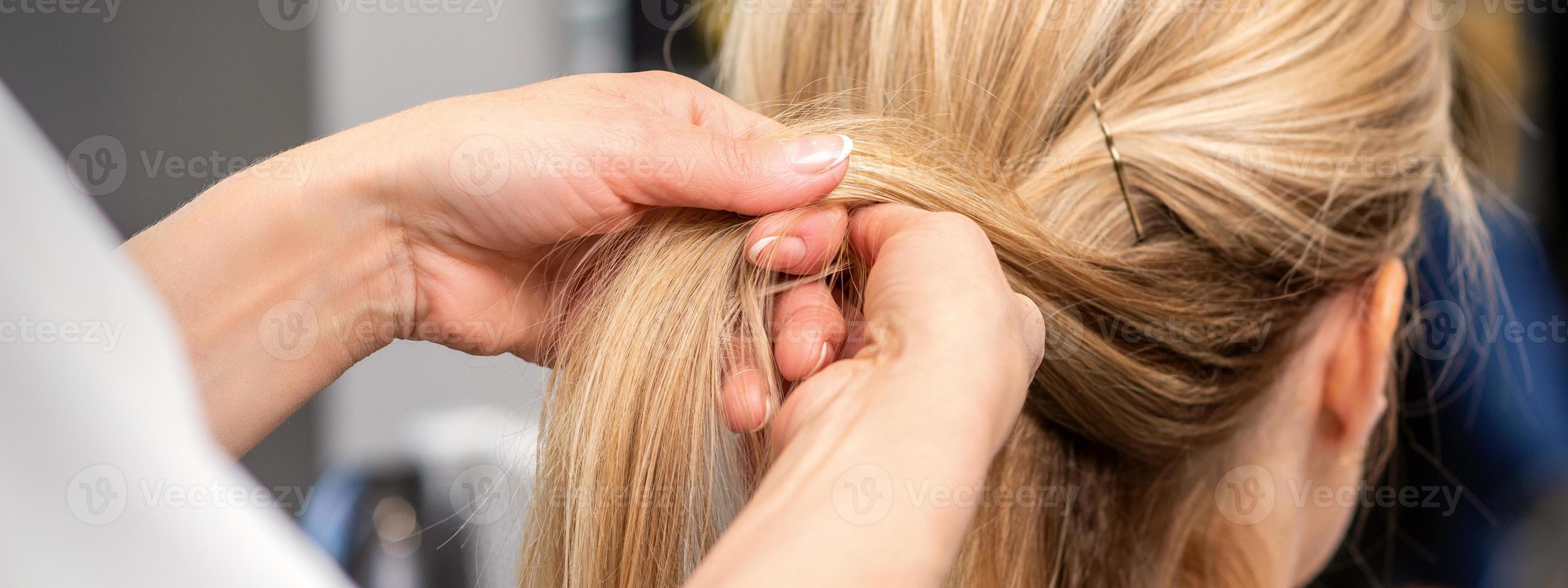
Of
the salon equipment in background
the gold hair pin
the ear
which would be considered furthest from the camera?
the salon equipment in background

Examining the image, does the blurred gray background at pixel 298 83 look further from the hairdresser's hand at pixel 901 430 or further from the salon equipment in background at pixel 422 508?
the hairdresser's hand at pixel 901 430

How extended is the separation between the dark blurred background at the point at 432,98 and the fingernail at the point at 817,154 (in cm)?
28

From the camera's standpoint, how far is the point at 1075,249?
557 mm

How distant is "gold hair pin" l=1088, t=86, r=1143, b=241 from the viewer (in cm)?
59

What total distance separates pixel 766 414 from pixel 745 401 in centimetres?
2

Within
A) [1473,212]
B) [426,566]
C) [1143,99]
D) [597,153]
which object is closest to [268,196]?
[597,153]

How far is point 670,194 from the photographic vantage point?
1.72ft

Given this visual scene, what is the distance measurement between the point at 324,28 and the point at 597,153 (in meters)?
1.31

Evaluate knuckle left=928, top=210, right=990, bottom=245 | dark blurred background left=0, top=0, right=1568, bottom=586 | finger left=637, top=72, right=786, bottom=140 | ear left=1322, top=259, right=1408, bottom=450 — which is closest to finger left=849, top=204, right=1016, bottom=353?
knuckle left=928, top=210, right=990, bottom=245

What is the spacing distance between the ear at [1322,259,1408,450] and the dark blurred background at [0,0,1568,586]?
1.44 feet

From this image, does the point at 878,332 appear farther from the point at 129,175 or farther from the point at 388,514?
the point at 129,175

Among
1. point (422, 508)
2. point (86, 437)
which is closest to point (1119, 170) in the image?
point (86, 437)

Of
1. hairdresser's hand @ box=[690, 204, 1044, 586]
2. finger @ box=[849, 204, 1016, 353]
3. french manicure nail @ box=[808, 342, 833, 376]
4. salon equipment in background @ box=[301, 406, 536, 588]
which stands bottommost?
salon equipment in background @ box=[301, 406, 536, 588]

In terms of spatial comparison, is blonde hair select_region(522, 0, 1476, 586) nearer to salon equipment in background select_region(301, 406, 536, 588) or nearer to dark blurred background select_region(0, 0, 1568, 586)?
dark blurred background select_region(0, 0, 1568, 586)
